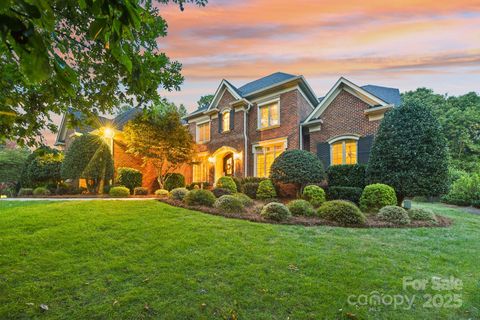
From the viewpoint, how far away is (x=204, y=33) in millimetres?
4363

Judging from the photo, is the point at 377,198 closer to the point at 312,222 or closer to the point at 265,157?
the point at 312,222

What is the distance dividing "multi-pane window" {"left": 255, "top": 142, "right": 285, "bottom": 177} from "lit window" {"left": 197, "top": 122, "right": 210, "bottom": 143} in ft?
16.3

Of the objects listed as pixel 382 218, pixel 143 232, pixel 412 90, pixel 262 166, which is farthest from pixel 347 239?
pixel 412 90

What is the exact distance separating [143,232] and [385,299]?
4632 millimetres

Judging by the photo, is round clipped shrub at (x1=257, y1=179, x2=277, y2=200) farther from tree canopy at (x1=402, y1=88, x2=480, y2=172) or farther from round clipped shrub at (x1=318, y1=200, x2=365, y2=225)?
tree canopy at (x1=402, y1=88, x2=480, y2=172)

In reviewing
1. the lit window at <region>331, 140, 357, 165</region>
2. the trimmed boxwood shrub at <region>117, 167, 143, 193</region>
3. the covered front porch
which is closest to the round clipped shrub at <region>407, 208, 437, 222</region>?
the lit window at <region>331, 140, 357, 165</region>

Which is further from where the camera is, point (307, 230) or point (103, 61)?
point (307, 230)

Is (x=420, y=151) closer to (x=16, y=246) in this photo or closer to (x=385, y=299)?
(x=385, y=299)

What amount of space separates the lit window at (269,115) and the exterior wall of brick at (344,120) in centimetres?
266

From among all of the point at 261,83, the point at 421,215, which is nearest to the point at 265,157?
the point at 261,83

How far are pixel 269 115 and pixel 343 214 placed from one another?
9.67 metres

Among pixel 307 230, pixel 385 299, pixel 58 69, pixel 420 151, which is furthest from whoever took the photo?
pixel 420 151

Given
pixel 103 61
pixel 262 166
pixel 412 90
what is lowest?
pixel 262 166

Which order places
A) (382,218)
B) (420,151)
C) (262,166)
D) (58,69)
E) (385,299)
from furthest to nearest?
(262,166) → (420,151) → (382,218) → (385,299) → (58,69)
